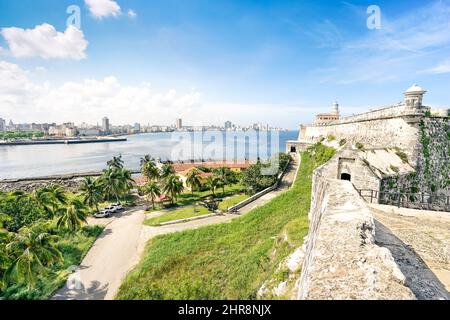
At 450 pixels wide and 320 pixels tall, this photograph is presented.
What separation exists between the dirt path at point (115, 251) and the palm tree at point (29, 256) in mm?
2166

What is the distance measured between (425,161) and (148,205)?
3071 cm

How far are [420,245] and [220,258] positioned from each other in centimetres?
1143

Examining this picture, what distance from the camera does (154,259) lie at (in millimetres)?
16375

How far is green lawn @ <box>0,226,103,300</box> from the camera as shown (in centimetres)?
1405

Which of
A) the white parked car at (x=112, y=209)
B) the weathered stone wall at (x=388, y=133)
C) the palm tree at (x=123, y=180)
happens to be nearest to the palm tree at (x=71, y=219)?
the white parked car at (x=112, y=209)

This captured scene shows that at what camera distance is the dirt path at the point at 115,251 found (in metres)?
14.2

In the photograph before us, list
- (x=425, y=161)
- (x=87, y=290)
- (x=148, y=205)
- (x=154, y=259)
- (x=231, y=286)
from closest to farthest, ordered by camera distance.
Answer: (x=231, y=286)
(x=87, y=290)
(x=154, y=259)
(x=425, y=161)
(x=148, y=205)

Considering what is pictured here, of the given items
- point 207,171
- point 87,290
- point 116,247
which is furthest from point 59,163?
point 87,290

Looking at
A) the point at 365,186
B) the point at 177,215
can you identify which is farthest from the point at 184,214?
the point at 365,186

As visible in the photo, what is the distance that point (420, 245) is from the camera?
735cm

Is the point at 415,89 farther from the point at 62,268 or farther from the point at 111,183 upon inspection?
the point at 111,183

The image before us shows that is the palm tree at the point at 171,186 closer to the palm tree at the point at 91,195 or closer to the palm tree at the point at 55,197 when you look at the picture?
the palm tree at the point at 91,195

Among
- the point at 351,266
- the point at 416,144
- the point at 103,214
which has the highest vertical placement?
the point at 416,144
